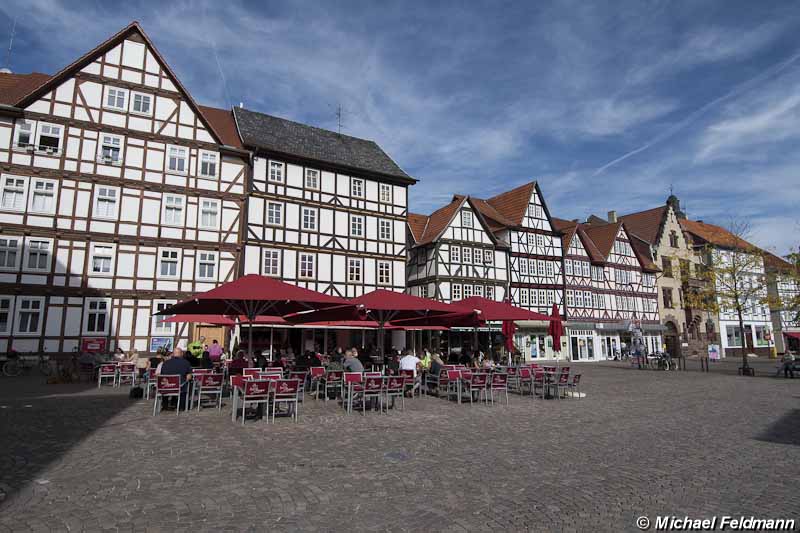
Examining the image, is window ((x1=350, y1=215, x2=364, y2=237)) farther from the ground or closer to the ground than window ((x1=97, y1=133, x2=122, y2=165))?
closer to the ground

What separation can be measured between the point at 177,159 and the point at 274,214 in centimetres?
560

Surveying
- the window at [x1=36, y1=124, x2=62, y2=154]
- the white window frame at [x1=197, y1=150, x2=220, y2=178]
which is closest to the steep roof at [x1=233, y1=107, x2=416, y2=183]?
the white window frame at [x1=197, y1=150, x2=220, y2=178]

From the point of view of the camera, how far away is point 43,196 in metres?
22.2

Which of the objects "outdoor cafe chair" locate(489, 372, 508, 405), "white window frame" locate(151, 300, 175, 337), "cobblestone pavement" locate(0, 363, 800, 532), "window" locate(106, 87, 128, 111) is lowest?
"cobblestone pavement" locate(0, 363, 800, 532)

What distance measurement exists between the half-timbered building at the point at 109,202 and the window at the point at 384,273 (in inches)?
346

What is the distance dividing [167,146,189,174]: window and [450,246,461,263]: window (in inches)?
730

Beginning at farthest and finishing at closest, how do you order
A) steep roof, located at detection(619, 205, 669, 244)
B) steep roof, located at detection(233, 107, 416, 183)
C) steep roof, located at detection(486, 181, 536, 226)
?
steep roof, located at detection(619, 205, 669, 244)
steep roof, located at detection(486, 181, 536, 226)
steep roof, located at detection(233, 107, 416, 183)

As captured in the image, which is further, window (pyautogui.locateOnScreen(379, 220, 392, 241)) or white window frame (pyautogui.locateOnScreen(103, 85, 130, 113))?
window (pyautogui.locateOnScreen(379, 220, 392, 241))

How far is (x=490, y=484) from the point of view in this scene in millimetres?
5773

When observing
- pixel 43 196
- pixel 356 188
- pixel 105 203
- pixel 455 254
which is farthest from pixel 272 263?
pixel 455 254

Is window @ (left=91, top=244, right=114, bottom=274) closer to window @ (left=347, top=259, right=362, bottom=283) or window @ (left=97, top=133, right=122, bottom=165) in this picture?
window @ (left=97, top=133, right=122, bottom=165)

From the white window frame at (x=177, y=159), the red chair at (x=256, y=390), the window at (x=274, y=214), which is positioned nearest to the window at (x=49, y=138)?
the white window frame at (x=177, y=159)

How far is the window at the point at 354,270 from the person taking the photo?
96.7ft

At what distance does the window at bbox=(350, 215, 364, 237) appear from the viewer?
3014 cm
